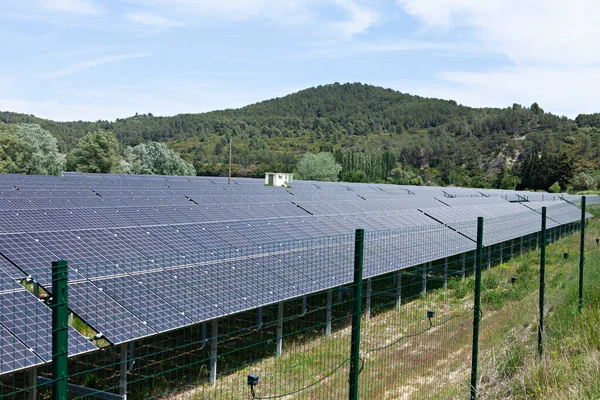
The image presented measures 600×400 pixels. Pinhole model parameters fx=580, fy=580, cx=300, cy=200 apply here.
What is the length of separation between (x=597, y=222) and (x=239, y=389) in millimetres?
32638

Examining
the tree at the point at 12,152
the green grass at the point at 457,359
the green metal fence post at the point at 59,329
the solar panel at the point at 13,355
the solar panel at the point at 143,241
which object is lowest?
the green grass at the point at 457,359

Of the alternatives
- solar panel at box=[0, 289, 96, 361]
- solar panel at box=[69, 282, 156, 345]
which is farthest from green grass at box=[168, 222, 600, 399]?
solar panel at box=[0, 289, 96, 361]

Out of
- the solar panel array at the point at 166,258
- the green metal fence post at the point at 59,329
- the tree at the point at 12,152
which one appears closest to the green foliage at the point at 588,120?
the tree at the point at 12,152

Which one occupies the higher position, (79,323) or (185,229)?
(185,229)

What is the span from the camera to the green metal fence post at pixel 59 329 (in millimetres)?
3201

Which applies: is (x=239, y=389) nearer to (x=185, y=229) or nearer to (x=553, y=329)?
(x=185, y=229)

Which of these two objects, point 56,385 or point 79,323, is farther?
point 79,323

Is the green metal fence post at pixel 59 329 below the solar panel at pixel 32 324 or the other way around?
the other way around

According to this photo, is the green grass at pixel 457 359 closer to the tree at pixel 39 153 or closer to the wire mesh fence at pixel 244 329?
the wire mesh fence at pixel 244 329

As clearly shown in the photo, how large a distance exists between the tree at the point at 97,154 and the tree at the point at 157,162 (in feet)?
39.4

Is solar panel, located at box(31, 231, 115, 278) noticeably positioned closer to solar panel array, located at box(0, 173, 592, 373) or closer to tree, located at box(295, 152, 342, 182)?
solar panel array, located at box(0, 173, 592, 373)

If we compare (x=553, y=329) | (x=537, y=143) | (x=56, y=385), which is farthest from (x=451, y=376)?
(x=537, y=143)

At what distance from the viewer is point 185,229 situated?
1320 cm

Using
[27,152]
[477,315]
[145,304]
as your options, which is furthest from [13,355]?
[27,152]
